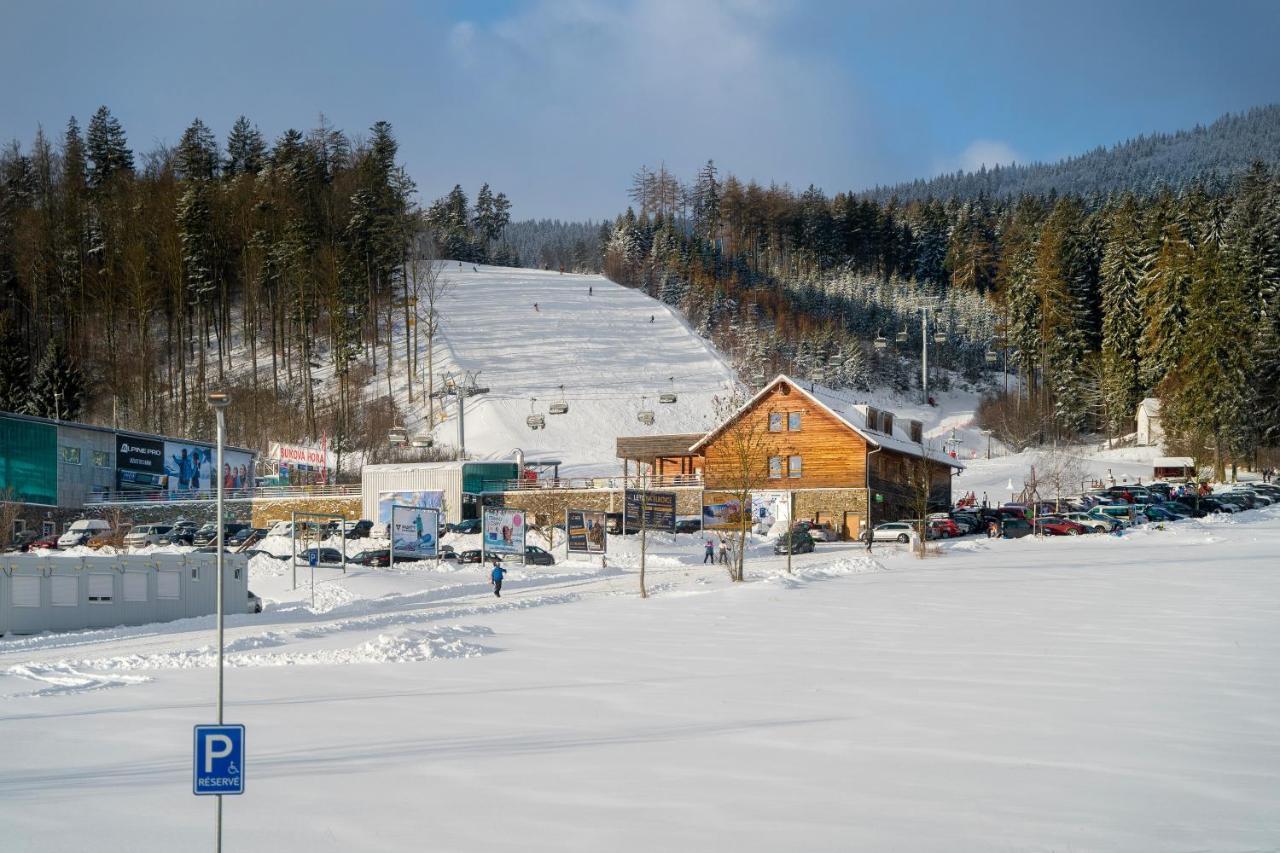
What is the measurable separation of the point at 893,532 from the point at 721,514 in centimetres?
841

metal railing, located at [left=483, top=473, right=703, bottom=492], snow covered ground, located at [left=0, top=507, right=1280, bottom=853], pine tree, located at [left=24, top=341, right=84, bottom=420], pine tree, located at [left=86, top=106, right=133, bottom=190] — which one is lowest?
snow covered ground, located at [left=0, top=507, right=1280, bottom=853]

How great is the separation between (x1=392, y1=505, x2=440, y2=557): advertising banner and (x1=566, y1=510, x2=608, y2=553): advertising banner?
5465mm

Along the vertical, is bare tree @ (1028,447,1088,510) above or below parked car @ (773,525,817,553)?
above

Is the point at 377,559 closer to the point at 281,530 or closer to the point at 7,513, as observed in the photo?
the point at 281,530

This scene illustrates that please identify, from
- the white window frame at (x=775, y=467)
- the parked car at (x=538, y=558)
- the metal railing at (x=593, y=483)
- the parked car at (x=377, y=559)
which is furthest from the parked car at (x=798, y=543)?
the parked car at (x=377, y=559)

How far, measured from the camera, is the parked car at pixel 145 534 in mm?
52453

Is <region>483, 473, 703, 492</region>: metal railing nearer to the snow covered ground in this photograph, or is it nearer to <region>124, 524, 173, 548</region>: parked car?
<region>124, 524, 173, 548</region>: parked car

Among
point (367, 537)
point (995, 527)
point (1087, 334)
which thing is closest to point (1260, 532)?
point (995, 527)

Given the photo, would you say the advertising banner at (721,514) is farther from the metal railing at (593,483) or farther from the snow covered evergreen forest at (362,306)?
the snow covered evergreen forest at (362,306)

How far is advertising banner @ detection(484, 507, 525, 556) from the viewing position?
148 feet

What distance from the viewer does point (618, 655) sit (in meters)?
22.0

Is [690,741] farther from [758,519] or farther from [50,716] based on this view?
[758,519]

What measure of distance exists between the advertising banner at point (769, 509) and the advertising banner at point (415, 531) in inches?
699

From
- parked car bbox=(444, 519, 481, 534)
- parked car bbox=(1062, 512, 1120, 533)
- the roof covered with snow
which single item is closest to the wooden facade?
the roof covered with snow
